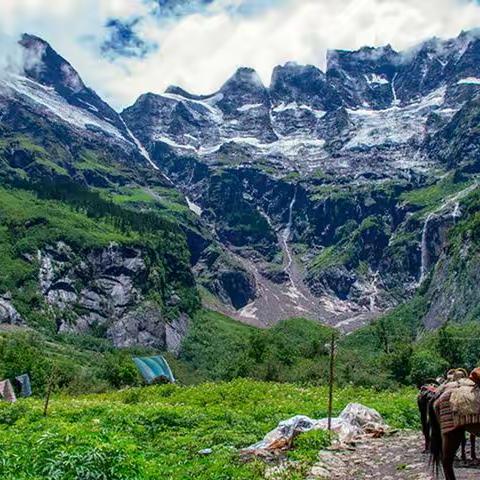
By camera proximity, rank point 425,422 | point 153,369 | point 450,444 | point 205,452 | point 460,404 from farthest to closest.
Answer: point 153,369
point 205,452
point 425,422
point 450,444
point 460,404

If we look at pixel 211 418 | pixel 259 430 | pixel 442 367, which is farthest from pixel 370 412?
pixel 442 367

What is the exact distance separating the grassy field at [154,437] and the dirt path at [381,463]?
70 cm

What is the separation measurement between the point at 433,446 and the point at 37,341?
19548 centimetres

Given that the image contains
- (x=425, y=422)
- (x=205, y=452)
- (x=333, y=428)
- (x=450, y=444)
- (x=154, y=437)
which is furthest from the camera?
(x=154, y=437)

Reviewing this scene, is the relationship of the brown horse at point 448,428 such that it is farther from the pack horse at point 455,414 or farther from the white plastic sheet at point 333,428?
the white plastic sheet at point 333,428

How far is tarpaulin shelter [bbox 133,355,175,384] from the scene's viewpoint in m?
68.7

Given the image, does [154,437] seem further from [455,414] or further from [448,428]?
[455,414]

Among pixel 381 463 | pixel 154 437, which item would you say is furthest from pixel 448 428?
pixel 154 437

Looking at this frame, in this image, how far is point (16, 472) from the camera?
15.5 metres

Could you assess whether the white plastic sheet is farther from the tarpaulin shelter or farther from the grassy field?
the tarpaulin shelter

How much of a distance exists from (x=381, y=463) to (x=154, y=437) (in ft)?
33.4

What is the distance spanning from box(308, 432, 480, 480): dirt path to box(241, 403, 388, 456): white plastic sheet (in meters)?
0.90

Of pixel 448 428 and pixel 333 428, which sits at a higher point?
pixel 448 428

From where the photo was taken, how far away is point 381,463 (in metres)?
20.1
